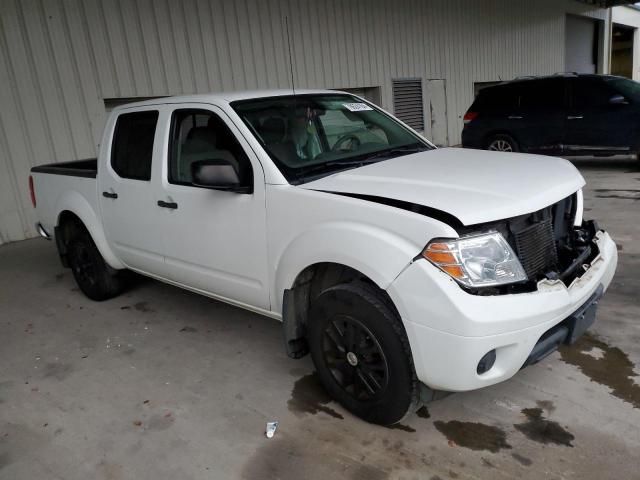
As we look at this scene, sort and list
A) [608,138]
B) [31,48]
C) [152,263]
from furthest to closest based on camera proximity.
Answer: [608,138]
[31,48]
[152,263]

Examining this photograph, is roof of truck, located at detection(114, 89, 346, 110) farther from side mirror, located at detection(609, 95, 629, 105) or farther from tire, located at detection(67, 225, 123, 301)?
side mirror, located at detection(609, 95, 629, 105)

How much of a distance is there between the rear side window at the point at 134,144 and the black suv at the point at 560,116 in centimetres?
743

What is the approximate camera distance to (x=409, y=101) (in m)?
13.2

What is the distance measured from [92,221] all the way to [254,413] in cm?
244

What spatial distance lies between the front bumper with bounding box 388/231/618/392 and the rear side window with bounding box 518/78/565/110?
25.1ft

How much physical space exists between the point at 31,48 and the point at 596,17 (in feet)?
77.4

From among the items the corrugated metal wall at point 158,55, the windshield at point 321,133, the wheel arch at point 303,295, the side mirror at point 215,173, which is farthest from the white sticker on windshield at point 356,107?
the corrugated metal wall at point 158,55

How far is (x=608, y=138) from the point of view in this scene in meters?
8.36

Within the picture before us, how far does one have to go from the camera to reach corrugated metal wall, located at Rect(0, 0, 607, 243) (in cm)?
Result: 702

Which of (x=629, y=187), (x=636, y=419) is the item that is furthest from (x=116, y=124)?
(x=629, y=187)

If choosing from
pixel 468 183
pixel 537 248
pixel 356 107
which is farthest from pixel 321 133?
pixel 537 248

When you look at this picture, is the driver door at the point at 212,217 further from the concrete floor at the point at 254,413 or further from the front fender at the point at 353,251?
the concrete floor at the point at 254,413

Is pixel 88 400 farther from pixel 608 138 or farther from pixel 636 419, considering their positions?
pixel 608 138

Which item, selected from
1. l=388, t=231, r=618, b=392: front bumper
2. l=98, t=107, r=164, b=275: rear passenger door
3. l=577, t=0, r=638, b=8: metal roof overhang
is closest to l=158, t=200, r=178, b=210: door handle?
l=98, t=107, r=164, b=275: rear passenger door
